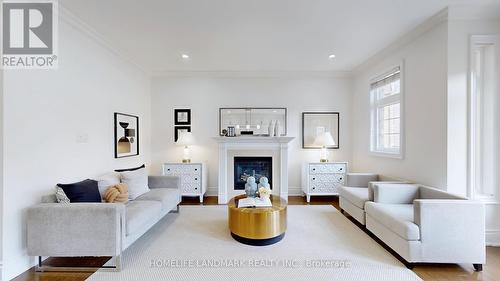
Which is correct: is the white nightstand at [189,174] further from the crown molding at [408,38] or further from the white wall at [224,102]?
the crown molding at [408,38]

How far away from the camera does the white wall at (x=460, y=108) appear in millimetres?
2818

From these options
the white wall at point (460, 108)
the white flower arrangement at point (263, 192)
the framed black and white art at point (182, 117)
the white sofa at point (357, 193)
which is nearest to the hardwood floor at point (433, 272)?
the white wall at point (460, 108)

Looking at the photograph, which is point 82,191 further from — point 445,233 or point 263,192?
point 445,233

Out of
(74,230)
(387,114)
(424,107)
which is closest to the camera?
(74,230)

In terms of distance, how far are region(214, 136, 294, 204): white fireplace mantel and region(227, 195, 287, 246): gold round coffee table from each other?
192 centimetres

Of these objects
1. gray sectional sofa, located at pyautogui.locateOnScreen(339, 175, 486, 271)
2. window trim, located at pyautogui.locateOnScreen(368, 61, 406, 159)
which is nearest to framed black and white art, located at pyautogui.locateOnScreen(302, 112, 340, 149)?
window trim, located at pyautogui.locateOnScreen(368, 61, 406, 159)

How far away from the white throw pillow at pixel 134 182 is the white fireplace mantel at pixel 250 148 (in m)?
1.60

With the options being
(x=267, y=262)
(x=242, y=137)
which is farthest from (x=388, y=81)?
(x=267, y=262)

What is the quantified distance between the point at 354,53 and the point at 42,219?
4.93 meters

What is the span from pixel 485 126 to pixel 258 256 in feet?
10.3

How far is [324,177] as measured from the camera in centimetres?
497

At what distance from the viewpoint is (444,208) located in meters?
2.34

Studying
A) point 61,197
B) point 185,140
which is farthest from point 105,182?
point 185,140

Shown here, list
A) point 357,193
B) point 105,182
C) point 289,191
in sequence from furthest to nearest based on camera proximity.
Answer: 1. point 289,191
2. point 357,193
3. point 105,182
